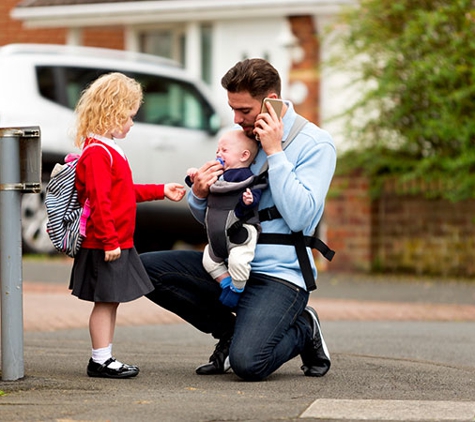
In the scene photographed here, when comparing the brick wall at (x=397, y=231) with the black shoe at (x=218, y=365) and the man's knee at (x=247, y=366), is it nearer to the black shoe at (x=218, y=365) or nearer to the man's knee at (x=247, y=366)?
the black shoe at (x=218, y=365)

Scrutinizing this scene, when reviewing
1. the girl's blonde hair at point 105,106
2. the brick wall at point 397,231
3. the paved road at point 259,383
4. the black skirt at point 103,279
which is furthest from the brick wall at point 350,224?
the black skirt at point 103,279

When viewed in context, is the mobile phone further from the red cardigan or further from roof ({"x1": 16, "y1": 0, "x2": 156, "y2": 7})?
roof ({"x1": 16, "y1": 0, "x2": 156, "y2": 7})

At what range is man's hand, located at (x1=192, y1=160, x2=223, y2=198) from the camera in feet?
20.1

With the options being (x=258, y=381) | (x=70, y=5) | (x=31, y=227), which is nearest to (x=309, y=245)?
(x=258, y=381)

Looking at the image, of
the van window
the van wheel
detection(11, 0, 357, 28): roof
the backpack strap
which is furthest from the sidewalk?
detection(11, 0, 357, 28): roof

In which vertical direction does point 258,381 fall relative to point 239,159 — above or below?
below

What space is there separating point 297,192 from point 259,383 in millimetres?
928

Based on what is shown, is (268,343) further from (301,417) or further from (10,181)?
(10,181)

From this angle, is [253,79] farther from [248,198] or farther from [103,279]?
[103,279]

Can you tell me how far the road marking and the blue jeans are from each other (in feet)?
2.16

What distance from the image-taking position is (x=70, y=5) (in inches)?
747

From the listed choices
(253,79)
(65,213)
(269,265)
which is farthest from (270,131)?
(65,213)

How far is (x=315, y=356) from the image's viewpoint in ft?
20.9

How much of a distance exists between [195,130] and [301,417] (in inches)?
400
